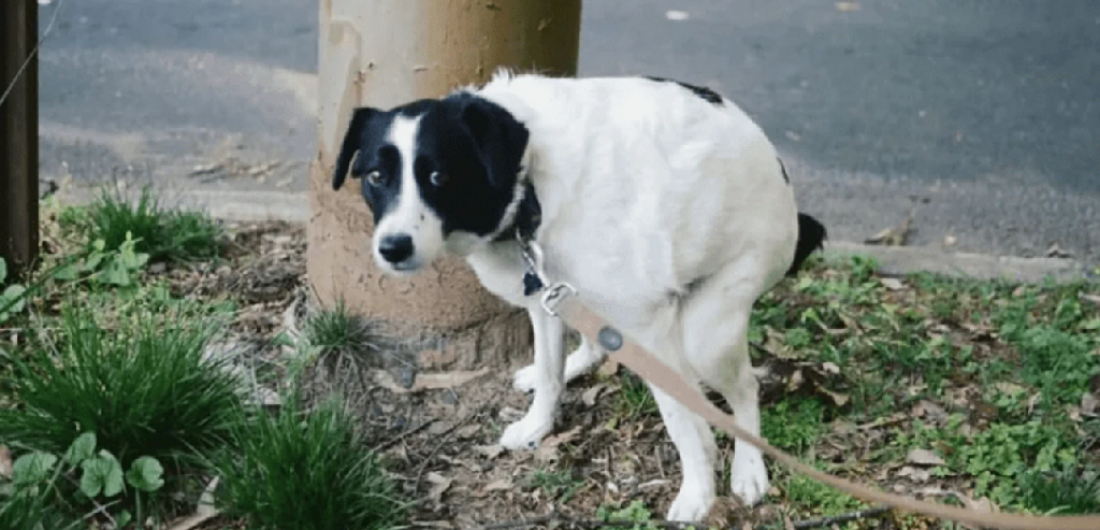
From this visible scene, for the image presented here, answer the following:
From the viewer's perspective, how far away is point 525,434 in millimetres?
4391

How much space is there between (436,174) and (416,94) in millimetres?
965

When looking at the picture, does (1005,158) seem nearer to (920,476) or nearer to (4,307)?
(920,476)

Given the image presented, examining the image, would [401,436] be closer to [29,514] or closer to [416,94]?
[416,94]

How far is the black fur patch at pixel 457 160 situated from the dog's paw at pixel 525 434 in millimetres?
961

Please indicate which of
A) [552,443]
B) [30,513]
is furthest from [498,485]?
[30,513]

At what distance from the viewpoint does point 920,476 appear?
4.27 meters

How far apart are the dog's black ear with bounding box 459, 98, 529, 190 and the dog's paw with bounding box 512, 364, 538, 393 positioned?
1.23m

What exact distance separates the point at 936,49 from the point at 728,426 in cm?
788

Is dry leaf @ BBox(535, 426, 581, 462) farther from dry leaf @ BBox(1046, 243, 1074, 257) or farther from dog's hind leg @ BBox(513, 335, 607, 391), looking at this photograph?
dry leaf @ BBox(1046, 243, 1074, 257)

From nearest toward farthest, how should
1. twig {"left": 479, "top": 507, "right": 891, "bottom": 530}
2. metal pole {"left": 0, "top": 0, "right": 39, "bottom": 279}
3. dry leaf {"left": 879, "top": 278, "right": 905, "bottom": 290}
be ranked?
twig {"left": 479, "top": 507, "right": 891, "bottom": 530}, metal pole {"left": 0, "top": 0, "right": 39, "bottom": 279}, dry leaf {"left": 879, "top": 278, "right": 905, "bottom": 290}

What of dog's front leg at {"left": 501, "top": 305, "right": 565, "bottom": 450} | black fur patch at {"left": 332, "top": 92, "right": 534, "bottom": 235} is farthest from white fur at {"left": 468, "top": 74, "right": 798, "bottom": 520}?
dog's front leg at {"left": 501, "top": 305, "right": 565, "bottom": 450}

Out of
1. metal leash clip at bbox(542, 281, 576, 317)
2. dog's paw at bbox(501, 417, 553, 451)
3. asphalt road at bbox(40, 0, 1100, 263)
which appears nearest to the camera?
metal leash clip at bbox(542, 281, 576, 317)

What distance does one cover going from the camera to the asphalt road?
7324 millimetres

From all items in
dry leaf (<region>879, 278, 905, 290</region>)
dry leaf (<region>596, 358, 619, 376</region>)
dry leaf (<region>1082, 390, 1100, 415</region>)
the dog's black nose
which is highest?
the dog's black nose
